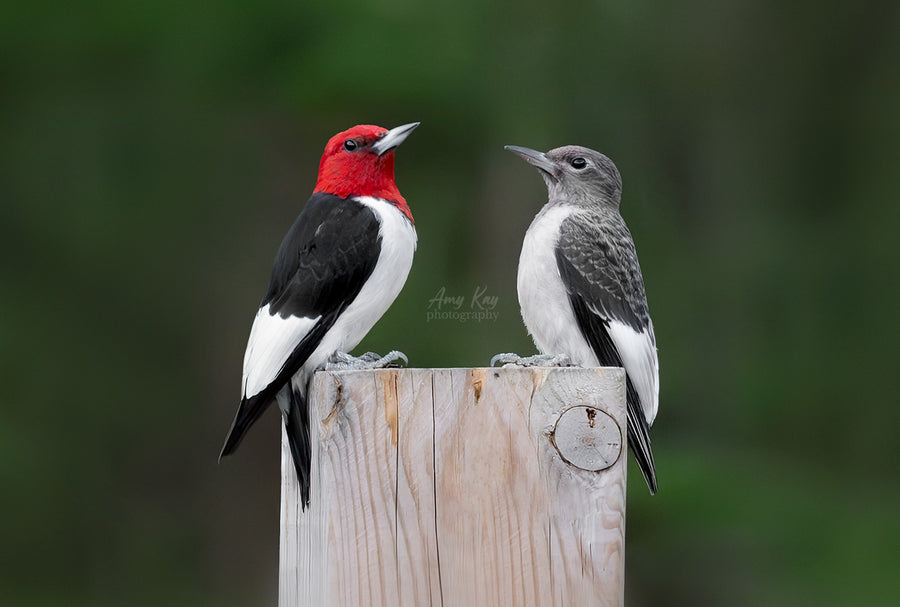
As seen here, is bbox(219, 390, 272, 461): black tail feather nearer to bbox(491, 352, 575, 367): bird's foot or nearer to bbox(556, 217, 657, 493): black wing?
bbox(491, 352, 575, 367): bird's foot

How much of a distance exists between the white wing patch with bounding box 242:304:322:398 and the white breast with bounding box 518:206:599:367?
2.42ft

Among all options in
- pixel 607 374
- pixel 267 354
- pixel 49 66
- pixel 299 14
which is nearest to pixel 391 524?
pixel 607 374

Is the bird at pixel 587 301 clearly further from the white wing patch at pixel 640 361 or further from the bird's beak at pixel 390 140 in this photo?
the bird's beak at pixel 390 140

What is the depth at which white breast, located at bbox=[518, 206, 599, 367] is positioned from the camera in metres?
3.68

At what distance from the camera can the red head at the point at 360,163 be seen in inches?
150

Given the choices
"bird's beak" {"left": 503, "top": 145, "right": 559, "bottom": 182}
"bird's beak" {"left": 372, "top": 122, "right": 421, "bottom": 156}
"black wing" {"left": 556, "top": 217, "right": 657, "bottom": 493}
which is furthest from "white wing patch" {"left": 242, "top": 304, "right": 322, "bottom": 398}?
"bird's beak" {"left": 503, "top": 145, "right": 559, "bottom": 182}

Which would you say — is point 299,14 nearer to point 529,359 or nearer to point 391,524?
point 529,359

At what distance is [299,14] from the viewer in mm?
7238

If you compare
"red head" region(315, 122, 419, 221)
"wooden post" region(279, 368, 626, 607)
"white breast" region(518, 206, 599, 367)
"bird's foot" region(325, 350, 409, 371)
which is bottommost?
"wooden post" region(279, 368, 626, 607)

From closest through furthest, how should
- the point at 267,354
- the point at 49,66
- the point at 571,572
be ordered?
the point at 571,572, the point at 267,354, the point at 49,66

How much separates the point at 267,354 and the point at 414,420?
0.93 meters

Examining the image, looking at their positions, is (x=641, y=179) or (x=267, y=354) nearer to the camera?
(x=267, y=354)

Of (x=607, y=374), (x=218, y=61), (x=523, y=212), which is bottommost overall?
(x=607, y=374)
